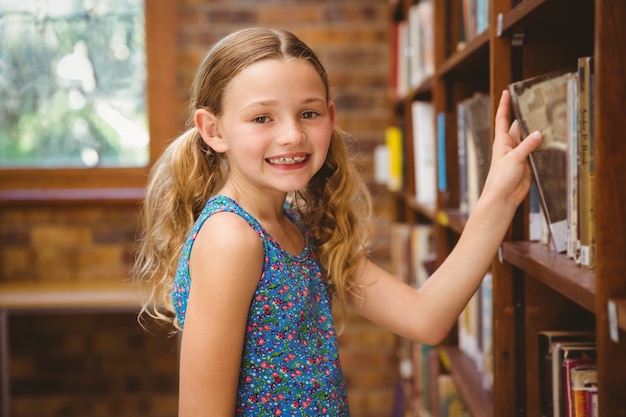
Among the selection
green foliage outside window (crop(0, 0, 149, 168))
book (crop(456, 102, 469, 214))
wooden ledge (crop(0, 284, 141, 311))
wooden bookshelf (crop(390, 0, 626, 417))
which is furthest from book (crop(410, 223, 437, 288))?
green foliage outside window (crop(0, 0, 149, 168))

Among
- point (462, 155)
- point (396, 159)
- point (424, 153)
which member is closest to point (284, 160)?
point (462, 155)

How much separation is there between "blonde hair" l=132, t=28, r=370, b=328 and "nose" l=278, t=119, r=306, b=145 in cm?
11

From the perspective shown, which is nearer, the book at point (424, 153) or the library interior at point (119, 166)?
the book at point (424, 153)

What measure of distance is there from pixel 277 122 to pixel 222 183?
0.26 m

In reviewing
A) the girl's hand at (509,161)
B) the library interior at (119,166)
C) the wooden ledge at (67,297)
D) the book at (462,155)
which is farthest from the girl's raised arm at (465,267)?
the wooden ledge at (67,297)

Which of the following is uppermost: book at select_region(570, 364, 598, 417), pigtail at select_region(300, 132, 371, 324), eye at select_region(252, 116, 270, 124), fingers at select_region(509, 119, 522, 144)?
eye at select_region(252, 116, 270, 124)

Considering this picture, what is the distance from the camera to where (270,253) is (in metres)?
1.17

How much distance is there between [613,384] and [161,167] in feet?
2.93

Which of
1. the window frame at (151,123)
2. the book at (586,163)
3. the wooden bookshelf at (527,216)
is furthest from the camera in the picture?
the window frame at (151,123)

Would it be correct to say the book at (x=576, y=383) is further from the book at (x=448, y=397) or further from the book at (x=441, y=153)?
the book at (x=441, y=153)

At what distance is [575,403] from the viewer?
1.03 meters

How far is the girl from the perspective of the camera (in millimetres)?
1081

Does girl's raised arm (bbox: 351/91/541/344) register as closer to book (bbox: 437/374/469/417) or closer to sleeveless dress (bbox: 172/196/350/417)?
sleeveless dress (bbox: 172/196/350/417)

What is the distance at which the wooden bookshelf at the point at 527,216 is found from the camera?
745 millimetres
